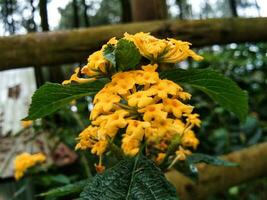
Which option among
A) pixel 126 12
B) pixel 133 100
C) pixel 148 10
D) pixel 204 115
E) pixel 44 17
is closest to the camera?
pixel 133 100

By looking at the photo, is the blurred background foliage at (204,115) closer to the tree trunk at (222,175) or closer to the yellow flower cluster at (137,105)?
the tree trunk at (222,175)

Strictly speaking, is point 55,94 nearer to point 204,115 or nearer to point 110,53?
point 110,53

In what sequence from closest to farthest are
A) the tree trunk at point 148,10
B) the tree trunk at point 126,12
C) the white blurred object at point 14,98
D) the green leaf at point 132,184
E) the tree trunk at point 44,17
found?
the green leaf at point 132,184 → the tree trunk at point 148,10 → the tree trunk at point 44,17 → the white blurred object at point 14,98 → the tree trunk at point 126,12

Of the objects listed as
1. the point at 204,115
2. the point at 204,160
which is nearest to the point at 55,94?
the point at 204,160

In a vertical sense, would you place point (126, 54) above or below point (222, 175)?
above

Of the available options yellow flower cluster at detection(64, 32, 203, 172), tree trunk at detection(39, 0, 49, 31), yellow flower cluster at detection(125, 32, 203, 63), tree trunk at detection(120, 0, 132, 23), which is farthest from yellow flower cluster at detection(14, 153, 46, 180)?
tree trunk at detection(120, 0, 132, 23)

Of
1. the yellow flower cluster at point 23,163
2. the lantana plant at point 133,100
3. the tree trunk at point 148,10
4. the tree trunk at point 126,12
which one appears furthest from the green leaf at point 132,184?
the tree trunk at point 126,12
